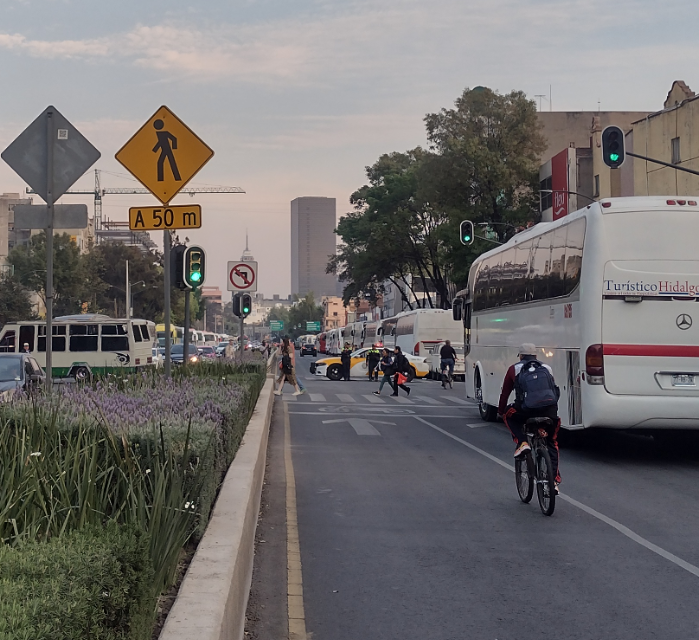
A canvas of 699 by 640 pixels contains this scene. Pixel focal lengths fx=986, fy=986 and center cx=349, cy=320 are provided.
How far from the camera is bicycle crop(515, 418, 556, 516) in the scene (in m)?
9.75

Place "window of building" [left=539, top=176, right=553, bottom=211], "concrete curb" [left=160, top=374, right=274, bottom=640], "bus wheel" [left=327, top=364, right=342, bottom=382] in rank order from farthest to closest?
"window of building" [left=539, top=176, right=553, bottom=211], "bus wheel" [left=327, top=364, right=342, bottom=382], "concrete curb" [left=160, top=374, right=274, bottom=640]

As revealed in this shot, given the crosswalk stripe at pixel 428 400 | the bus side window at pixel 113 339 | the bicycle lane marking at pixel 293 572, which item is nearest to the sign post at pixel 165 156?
the bicycle lane marking at pixel 293 572

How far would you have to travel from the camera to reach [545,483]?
981 cm

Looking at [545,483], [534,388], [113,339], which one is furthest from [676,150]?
[545,483]

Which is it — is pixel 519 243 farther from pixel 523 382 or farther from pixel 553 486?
pixel 553 486

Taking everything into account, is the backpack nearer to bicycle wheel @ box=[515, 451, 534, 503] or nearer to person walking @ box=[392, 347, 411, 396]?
bicycle wheel @ box=[515, 451, 534, 503]

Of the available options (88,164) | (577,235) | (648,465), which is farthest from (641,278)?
(88,164)

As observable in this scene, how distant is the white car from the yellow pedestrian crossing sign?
35438mm

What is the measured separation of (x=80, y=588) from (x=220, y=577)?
152cm

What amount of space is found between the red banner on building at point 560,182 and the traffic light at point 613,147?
31691mm

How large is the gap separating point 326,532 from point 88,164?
411 centimetres

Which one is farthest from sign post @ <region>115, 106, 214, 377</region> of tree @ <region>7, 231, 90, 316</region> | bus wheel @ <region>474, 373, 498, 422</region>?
tree @ <region>7, 231, 90, 316</region>

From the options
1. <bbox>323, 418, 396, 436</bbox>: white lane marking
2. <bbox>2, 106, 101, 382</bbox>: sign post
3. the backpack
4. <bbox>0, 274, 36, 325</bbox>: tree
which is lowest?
<bbox>323, 418, 396, 436</bbox>: white lane marking

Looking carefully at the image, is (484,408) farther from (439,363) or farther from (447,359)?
(439,363)
